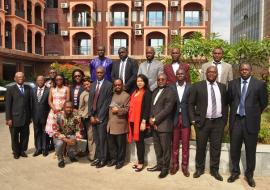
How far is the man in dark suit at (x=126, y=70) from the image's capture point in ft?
24.5

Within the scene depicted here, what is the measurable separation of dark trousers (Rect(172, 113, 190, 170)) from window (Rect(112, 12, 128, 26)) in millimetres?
32749

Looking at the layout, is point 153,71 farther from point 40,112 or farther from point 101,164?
point 40,112

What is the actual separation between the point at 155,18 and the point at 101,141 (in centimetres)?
3249

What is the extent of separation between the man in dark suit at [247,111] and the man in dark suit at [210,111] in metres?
0.19

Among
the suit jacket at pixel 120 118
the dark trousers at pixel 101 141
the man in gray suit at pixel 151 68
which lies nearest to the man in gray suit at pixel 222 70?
the man in gray suit at pixel 151 68

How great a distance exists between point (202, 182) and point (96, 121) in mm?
2489

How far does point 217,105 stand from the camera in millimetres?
6184

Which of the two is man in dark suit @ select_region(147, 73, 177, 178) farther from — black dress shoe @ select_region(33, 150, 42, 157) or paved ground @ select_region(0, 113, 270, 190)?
black dress shoe @ select_region(33, 150, 42, 157)

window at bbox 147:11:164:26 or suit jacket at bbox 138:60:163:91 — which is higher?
window at bbox 147:11:164:26

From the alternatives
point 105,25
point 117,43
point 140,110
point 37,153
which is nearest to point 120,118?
point 140,110

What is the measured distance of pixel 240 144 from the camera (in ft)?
20.3

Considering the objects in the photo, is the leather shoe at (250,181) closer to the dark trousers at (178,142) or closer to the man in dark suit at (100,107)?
the dark trousers at (178,142)

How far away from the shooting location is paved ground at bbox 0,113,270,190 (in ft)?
19.7

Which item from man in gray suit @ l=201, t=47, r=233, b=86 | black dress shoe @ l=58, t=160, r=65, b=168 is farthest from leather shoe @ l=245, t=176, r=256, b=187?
black dress shoe @ l=58, t=160, r=65, b=168
